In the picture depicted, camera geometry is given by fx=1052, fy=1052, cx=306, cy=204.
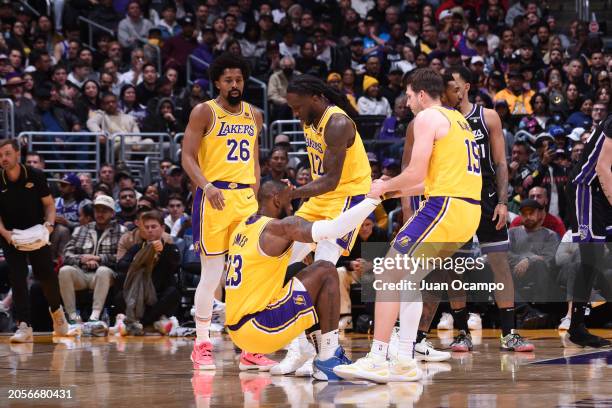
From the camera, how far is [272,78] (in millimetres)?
17422

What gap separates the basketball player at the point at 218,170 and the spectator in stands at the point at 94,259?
13.6 feet

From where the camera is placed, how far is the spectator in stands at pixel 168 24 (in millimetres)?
19641

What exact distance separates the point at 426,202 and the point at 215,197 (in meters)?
1.72

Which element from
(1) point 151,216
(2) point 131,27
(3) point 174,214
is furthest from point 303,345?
(2) point 131,27

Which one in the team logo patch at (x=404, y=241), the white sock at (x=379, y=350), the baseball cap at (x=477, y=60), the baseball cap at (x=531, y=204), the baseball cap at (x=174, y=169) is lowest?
the white sock at (x=379, y=350)

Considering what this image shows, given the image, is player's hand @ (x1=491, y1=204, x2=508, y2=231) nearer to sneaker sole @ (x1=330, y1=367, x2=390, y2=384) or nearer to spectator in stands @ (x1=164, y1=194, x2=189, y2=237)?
sneaker sole @ (x1=330, y1=367, x2=390, y2=384)

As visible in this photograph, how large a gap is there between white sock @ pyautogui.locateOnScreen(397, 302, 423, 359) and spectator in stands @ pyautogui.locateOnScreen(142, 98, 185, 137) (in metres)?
9.73

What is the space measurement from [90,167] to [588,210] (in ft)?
29.7

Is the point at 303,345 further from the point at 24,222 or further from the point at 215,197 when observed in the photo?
the point at 24,222

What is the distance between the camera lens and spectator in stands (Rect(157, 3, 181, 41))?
19641mm

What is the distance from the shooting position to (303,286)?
6.97 meters

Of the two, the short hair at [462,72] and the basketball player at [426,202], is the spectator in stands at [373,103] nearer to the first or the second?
the short hair at [462,72]

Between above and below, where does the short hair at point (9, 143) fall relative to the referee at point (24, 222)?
above

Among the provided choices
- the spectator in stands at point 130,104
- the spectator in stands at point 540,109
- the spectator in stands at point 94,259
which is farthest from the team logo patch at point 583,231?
the spectator in stands at point 130,104
